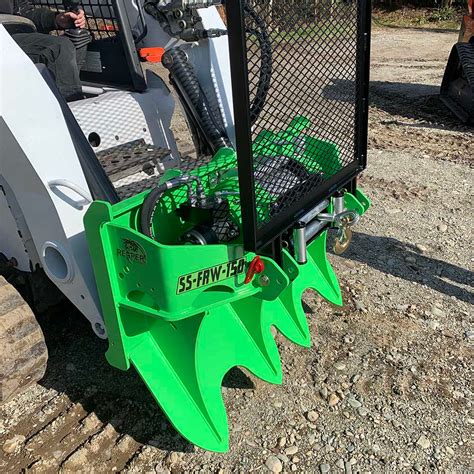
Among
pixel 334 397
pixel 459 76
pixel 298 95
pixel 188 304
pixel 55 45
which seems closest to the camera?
pixel 188 304

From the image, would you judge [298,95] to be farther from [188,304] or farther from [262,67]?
[188,304]

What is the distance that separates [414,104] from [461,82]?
66 cm

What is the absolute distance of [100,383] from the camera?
99.7 inches

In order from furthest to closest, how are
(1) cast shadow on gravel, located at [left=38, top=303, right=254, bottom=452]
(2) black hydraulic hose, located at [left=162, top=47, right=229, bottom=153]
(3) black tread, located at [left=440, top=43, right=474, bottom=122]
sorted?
(3) black tread, located at [left=440, top=43, right=474, bottom=122], (2) black hydraulic hose, located at [left=162, top=47, right=229, bottom=153], (1) cast shadow on gravel, located at [left=38, top=303, right=254, bottom=452]

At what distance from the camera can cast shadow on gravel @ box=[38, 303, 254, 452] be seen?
7.47ft

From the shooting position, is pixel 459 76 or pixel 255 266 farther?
pixel 459 76

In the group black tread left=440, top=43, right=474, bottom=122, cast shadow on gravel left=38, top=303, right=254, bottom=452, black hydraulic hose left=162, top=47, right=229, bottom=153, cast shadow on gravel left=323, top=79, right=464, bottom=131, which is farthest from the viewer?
cast shadow on gravel left=323, top=79, right=464, bottom=131

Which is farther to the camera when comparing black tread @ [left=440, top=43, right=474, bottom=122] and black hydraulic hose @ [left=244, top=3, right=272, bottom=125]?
black tread @ [left=440, top=43, right=474, bottom=122]

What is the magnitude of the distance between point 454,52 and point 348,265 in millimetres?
4817

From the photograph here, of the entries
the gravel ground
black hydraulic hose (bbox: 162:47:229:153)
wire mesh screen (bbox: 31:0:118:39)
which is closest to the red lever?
the gravel ground

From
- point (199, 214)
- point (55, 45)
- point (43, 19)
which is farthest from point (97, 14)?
point (199, 214)

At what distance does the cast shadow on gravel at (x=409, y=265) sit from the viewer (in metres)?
3.26

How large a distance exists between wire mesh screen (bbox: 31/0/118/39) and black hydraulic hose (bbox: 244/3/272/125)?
1.49 meters

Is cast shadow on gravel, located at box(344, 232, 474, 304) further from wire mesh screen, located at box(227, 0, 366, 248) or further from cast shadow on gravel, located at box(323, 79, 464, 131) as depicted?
cast shadow on gravel, located at box(323, 79, 464, 131)
